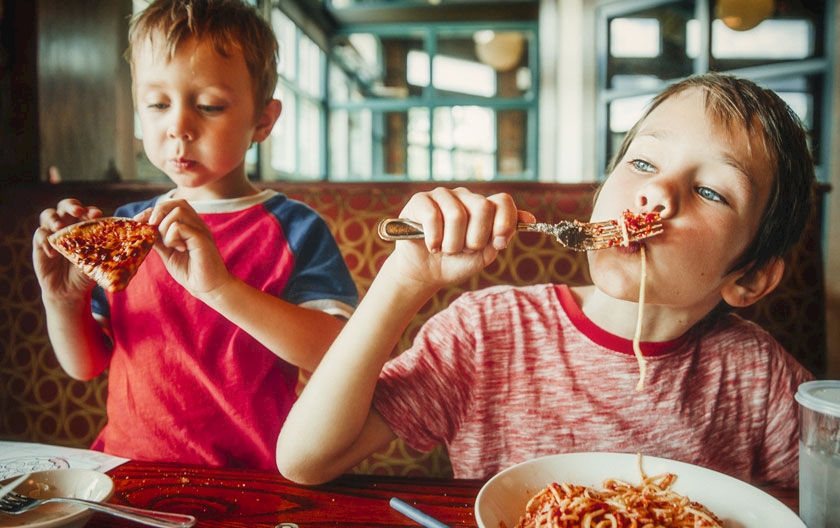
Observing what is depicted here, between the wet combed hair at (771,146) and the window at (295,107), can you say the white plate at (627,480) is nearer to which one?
the wet combed hair at (771,146)

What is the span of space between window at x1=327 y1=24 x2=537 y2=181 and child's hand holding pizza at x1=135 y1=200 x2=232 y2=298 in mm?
3048

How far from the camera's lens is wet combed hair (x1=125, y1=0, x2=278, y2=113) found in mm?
719

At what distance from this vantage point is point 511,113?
4.98m

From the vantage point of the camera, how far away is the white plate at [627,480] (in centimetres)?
50

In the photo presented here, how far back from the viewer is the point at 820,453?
520mm

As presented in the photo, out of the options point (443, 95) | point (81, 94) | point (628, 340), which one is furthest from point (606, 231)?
point (443, 95)

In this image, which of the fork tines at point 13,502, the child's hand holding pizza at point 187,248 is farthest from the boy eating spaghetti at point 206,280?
the fork tines at point 13,502

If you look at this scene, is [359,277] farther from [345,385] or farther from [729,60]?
[729,60]

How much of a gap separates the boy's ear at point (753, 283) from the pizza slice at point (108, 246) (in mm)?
806

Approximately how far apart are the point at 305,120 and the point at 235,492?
94cm

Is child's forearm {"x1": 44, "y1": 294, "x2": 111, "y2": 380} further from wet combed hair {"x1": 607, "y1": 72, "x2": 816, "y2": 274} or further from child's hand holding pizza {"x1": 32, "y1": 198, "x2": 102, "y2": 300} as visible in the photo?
wet combed hair {"x1": 607, "y1": 72, "x2": 816, "y2": 274}

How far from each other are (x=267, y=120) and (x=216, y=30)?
14 cm

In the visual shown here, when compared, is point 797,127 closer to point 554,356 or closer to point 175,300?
point 554,356

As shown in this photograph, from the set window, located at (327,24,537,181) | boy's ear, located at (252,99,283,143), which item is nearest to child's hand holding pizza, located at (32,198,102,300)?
boy's ear, located at (252,99,283,143)
